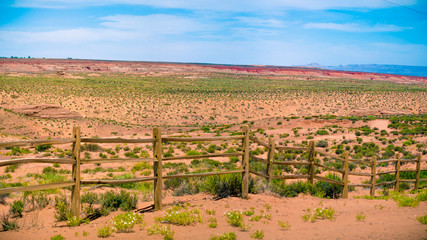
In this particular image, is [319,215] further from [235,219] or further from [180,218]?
[180,218]

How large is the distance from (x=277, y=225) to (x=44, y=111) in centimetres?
3788

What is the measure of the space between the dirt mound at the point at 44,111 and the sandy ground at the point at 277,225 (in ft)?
113

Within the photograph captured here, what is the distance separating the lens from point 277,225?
725cm

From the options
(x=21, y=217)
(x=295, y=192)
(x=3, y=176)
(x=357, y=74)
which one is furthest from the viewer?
(x=357, y=74)

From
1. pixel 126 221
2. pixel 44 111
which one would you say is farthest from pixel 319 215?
pixel 44 111

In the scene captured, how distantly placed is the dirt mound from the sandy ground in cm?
3442

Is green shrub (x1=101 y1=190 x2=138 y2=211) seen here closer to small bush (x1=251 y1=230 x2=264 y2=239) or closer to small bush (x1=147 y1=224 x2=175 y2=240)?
small bush (x1=147 y1=224 x2=175 y2=240)

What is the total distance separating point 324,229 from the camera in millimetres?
6957

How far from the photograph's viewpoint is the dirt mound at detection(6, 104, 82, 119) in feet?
128

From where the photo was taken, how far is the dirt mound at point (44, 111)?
38906 mm

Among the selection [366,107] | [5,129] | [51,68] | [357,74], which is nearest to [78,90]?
[5,129]

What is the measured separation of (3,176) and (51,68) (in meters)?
124

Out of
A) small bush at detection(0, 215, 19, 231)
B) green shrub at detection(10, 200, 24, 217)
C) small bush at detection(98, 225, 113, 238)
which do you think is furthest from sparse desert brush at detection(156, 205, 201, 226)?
green shrub at detection(10, 200, 24, 217)

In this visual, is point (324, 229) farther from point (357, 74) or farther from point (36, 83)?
point (357, 74)
